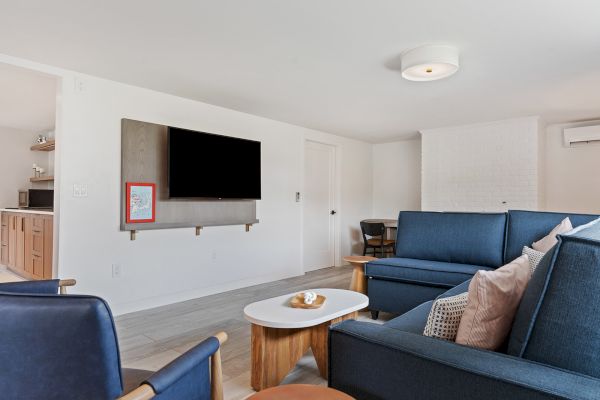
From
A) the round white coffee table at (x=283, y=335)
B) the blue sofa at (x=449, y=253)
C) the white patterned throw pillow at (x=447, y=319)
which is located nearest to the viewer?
the white patterned throw pillow at (x=447, y=319)

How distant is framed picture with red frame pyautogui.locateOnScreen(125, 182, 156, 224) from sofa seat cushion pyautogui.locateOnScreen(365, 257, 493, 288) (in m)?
2.24

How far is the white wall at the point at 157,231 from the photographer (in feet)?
10.5

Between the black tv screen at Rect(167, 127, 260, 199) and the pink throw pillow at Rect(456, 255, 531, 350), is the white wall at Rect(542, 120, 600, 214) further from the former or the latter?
the pink throw pillow at Rect(456, 255, 531, 350)

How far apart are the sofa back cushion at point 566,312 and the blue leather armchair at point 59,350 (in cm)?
109

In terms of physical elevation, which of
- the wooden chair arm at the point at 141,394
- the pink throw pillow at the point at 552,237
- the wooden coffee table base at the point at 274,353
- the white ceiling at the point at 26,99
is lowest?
the wooden coffee table base at the point at 274,353

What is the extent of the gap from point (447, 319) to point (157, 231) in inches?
126

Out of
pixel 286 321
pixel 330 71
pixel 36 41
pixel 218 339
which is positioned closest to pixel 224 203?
pixel 330 71

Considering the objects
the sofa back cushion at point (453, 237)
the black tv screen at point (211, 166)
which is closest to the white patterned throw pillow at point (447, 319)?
the sofa back cushion at point (453, 237)

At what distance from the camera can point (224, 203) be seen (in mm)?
4410

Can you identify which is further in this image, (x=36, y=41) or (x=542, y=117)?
(x=542, y=117)

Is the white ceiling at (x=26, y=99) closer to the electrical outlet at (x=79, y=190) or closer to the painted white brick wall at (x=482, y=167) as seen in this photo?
the electrical outlet at (x=79, y=190)

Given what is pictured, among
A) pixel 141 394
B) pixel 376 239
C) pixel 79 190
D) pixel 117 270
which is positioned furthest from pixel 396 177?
pixel 141 394

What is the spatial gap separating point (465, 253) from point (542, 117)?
9.14 ft

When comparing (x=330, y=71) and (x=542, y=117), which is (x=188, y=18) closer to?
(x=330, y=71)
